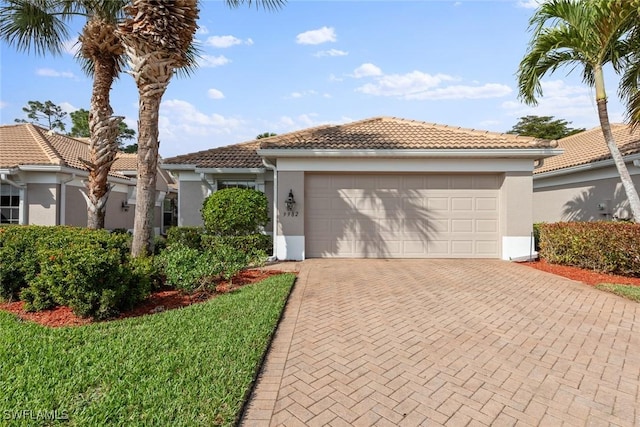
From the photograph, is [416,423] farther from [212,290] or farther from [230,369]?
[212,290]

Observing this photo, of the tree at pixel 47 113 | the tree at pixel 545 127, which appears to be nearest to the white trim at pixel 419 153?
the tree at pixel 545 127

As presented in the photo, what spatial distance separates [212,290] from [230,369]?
10.6 feet

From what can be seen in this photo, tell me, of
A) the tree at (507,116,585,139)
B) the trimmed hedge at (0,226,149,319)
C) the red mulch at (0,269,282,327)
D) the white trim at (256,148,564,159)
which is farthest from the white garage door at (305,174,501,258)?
the tree at (507,116,585,139)

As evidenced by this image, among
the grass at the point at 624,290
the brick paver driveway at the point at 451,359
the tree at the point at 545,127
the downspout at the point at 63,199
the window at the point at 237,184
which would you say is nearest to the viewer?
the brick paver driveway at the point at 451,359

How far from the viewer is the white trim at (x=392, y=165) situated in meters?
9.94

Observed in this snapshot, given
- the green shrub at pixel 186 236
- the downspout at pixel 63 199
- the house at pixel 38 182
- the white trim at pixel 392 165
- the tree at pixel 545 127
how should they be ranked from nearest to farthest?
1. the white trim at pixel 392 165
2. the green shrub at pixel 186 236
3. the house at pixel 38 182
4. the downspout at pixel 63 199
5. the tree at pixel 545 127

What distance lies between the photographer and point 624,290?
20.4 ft

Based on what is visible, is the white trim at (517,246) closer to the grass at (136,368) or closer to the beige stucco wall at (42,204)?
the grass at (136,368)

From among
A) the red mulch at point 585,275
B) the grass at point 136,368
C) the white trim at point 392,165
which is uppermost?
the white trim at point 392,165

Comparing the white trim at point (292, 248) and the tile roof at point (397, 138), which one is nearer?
the tile roof at point (397, 138)

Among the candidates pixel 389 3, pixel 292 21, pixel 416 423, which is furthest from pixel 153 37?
pixel 416 423

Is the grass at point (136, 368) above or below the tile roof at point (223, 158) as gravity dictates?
below

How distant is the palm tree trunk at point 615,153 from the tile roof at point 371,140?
1279 millimetres

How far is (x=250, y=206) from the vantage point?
9.69m
